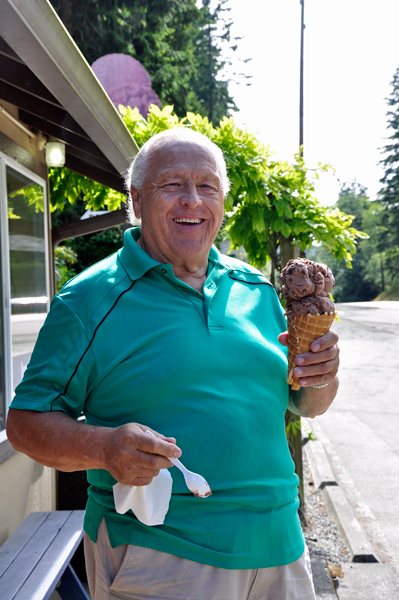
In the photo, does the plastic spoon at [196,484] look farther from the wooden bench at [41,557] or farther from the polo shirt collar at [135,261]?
the wooden bench at [41,557]

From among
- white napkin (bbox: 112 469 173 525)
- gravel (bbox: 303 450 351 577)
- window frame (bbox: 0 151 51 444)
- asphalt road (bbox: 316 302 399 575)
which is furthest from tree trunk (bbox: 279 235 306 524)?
white napkin (bbox: 112 469 173 525)

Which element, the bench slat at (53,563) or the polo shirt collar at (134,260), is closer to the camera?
the polo shirt collar at (134,260)

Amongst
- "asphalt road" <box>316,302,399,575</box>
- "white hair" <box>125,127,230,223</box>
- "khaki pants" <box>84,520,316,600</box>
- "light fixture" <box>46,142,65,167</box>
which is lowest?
"asphalt road" <box>316,302,399,575</box>

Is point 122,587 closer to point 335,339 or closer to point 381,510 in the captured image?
point 335,339

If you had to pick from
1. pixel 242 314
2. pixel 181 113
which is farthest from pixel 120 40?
pixel 242 314

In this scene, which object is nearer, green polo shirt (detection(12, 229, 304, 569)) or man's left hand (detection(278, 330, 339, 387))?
green polo shirt (detection(12, 229, 304, 569))

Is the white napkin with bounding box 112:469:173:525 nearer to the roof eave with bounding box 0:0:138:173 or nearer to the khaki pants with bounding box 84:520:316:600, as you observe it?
the khaki pants with bounding box 84:520:316:600

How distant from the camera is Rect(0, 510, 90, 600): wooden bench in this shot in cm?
259

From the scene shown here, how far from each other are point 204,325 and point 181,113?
816 inches

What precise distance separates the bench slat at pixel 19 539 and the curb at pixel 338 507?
8.44ft

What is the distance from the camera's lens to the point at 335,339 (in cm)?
168

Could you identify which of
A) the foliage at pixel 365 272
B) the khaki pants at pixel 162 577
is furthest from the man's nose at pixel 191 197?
the foliage at pixel 365 272

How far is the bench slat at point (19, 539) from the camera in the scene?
115 inches

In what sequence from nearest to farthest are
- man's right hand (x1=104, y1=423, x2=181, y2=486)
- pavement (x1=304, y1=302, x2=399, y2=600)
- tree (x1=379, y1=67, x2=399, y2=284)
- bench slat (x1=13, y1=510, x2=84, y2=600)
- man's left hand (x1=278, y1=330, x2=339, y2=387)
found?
man's right hand (x1=104, y1=423, x2=181, y2=486) < man's left hand (x1=278, y1=330, x2=339, y2=387) < bench slat (x1=13, y1=510, x2=84, y2=600) < pavement (x1=304, y1=302, x2=399, y2=600) < tree (x1=379, y1=67, x2=399, y2=284)
